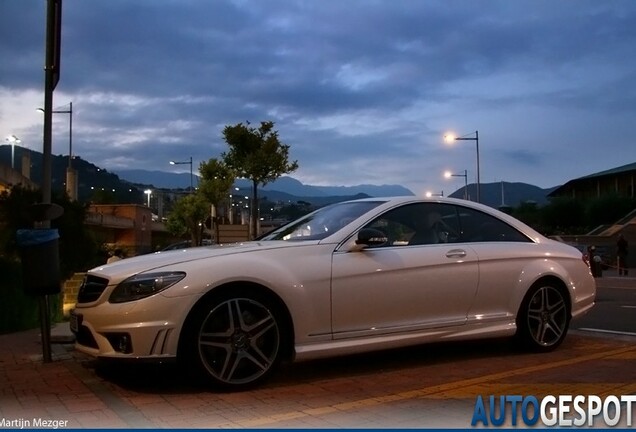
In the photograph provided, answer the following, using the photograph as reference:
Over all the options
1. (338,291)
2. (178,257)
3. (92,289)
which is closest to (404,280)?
(338,291)

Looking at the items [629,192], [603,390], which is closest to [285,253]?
[603,390]

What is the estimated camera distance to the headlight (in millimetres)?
5070

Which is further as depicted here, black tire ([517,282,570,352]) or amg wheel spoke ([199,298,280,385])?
black tire ([517,282,570,352])

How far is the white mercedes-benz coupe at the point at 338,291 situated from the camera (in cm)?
509

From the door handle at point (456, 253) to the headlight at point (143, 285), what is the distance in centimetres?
240

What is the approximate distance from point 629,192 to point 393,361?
5646cm

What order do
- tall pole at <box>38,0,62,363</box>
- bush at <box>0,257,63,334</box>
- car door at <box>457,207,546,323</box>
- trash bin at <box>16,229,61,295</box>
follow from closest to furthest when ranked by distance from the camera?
car door at <box>457,207,546,323</box>, trash bin at <box>16,229,61,295</box>, tall pole at <box>38,0,62,363</box>, bush at <box>0,257,63,334</box>

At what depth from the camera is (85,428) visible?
172 inches

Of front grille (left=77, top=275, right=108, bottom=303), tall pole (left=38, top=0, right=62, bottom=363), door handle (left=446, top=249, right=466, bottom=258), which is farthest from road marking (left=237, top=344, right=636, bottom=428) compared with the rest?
tall pole (left=38, top=0, right=62, bottom=363)

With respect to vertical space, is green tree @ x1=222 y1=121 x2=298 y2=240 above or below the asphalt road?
above

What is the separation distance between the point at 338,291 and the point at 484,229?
1864 mm

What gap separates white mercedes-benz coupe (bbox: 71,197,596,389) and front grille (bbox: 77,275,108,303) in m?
0.02

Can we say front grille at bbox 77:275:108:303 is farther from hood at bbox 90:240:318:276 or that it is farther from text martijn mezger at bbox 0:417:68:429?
text martijn mezger at bbox 0:417:68:429

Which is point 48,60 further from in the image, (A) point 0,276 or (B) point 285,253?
(A) point 0,276
